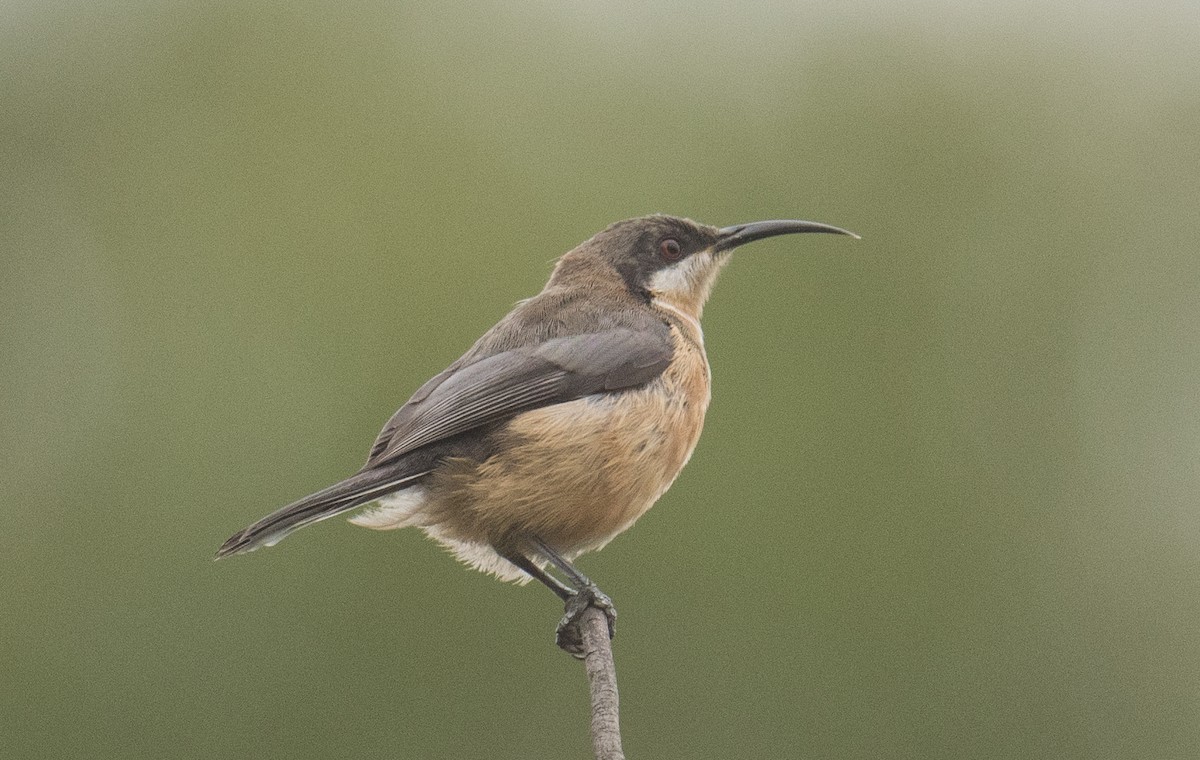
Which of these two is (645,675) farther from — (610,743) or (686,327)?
(610,743)

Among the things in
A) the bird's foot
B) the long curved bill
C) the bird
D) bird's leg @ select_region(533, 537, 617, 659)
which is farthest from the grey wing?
the long curved bill

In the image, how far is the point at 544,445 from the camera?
19.4ft

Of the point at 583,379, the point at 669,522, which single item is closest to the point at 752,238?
the point at 583,379

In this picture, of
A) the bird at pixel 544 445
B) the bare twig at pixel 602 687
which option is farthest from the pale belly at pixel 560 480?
the bare twig at pixel 602 687

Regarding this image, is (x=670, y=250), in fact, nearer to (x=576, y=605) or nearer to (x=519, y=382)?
(x=519, y=382)

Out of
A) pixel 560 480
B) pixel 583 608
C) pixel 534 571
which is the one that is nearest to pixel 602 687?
pixel 583 608

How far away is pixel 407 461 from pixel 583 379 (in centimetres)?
80

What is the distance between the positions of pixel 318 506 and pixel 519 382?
1.09 m

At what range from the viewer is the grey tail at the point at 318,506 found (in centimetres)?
492

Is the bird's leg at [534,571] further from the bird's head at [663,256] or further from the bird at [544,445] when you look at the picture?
the bird's head at [663,256]

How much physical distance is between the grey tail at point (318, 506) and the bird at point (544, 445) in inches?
0.5

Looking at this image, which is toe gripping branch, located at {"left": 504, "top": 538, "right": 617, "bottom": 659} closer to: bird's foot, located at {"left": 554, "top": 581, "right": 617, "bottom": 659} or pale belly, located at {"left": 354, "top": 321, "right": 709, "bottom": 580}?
bird's foot, located at {"left": 554, "top": 581, "right": 617, "bottom": 659}

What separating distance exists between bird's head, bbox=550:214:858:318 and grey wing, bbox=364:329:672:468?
0.84m

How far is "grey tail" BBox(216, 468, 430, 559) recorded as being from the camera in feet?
16.1
